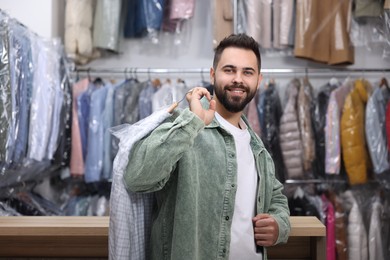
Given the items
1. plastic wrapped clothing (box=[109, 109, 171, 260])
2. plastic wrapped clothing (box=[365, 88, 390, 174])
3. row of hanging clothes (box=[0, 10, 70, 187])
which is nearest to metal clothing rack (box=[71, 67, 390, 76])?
plastic wrapped clothing (box=[365, 88, 390, 174])

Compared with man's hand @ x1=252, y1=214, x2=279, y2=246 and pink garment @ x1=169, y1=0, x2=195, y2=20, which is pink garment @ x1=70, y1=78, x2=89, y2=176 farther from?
man's hand @ x1=252, y1=214, x2=279, y2=246

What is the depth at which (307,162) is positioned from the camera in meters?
3.15

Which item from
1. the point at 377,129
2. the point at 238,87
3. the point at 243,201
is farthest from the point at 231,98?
the point at 377,129

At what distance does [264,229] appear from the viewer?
144 cm

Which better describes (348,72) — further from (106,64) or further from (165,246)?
(165,246)

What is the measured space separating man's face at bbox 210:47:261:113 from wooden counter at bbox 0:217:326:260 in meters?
0.54

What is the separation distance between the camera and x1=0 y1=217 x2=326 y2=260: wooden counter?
160 centimetres

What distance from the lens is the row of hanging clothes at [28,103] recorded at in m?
2.19

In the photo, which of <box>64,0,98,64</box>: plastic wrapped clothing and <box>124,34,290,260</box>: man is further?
<box>64,0,98,64</box>: plastic wrapped clothing

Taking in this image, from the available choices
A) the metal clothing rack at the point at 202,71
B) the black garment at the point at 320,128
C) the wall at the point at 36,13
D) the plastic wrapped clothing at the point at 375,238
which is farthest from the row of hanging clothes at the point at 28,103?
the plastic wrapped clothing at the point at 375,238

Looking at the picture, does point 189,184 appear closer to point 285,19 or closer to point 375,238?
point 375,238

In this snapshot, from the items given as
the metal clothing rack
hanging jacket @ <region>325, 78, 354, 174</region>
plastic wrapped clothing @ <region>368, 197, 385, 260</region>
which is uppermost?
the metal clothing rack

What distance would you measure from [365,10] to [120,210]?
263 cm

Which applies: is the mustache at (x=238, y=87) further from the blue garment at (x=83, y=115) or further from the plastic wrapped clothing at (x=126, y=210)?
the blue garment at (x=83, y=115)
